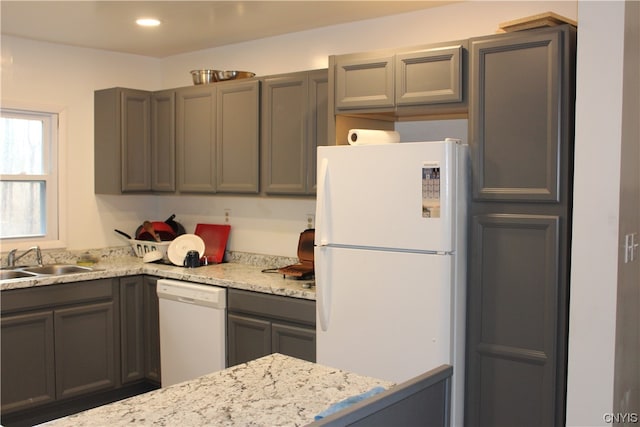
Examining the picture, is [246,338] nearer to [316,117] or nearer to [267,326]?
[267,326]

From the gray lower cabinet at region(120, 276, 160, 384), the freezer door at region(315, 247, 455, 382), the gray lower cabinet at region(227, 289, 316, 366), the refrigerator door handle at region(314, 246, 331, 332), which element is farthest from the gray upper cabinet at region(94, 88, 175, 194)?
the freezer door at region(315, 247, 455, 382)

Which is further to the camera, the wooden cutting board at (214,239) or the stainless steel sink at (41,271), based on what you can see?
the wooden cutting board at (214,239)

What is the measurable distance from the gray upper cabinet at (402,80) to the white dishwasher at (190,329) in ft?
4.62

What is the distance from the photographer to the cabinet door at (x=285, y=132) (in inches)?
154

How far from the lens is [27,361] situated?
3.85m

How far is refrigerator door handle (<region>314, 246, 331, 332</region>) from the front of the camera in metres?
3.26

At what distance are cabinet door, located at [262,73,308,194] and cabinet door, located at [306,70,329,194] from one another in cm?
4

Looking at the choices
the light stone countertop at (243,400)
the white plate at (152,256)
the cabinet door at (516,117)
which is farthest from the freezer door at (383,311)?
the white plate at (152,256)

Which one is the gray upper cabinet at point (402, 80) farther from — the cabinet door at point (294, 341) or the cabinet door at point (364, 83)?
the cabinet door at point (294, 341)

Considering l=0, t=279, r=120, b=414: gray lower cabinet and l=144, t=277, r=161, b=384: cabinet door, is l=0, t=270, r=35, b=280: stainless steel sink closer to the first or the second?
l=0, t=279, r=120, b=414: gray lower cabinet

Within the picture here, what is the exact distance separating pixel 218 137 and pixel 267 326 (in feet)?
4.56

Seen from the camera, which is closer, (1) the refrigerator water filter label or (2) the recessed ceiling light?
(1) the refrigerator water filter label

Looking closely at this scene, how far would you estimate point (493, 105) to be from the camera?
9.62 ft

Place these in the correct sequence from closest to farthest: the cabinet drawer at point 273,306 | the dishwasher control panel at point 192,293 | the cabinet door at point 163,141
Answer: the cabinet drawer at point 273,306, the dishwasher control panel at point 192,293, the cabinet door at point 163,141
